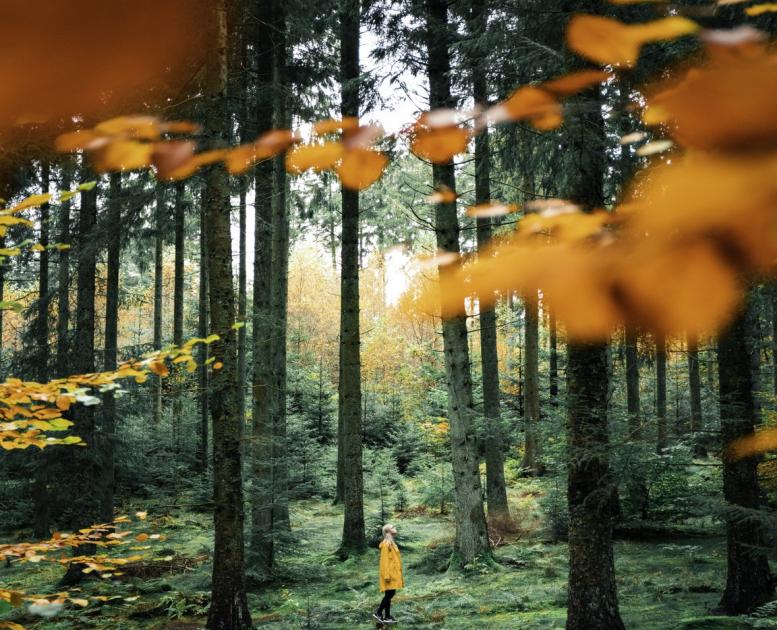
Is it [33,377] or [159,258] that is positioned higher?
[159,258]

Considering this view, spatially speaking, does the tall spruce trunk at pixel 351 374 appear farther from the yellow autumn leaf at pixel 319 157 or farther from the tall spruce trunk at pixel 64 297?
the yellow autumn leaf at pixel 319 157

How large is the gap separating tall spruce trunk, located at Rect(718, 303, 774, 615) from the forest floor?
637 mm

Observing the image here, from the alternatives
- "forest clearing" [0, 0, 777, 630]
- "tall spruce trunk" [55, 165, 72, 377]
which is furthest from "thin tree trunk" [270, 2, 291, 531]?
"tall spruce trunk" [55, 165, 72, 377]

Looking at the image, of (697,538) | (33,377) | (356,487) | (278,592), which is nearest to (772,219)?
(278,592)

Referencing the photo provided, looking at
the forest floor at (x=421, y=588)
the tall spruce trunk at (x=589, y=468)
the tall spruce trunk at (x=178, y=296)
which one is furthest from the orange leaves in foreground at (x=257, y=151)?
the tall spruce trunk at (x=178, y=296)

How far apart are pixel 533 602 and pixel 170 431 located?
1484 cm

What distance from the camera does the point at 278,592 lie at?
8.55 m

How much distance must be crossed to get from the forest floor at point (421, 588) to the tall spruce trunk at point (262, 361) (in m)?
0.77

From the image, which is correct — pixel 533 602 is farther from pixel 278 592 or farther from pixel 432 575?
pixel 278 592

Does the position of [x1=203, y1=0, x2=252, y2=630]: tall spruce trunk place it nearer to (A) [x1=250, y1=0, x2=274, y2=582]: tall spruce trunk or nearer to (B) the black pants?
(B) the black pants

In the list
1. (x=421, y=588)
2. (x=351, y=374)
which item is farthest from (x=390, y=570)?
(x=351, y=374)

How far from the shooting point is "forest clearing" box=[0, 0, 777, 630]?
2.73 ft

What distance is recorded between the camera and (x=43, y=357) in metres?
10.8

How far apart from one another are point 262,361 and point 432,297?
8807 mm
